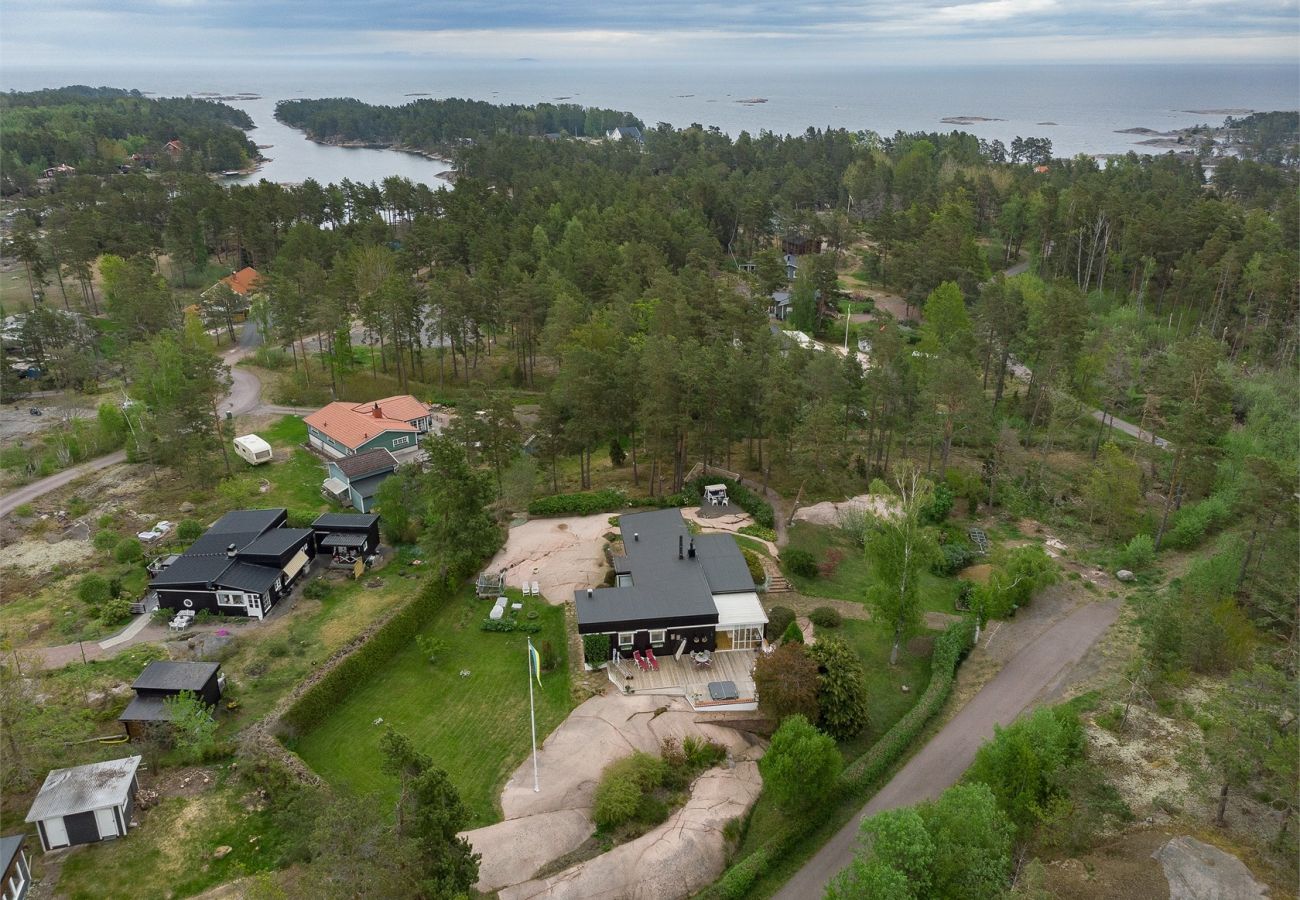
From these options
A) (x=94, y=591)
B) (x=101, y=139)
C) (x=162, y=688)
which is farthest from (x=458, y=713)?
(x=101, y=139)

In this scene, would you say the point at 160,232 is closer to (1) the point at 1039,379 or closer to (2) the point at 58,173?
(2) the point at 58,173

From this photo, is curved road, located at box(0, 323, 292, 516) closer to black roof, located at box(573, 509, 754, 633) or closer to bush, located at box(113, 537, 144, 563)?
bush, located at box(113, 537, 144, 563)

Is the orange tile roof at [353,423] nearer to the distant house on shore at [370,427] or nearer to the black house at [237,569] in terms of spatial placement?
the distant house on shore at [370,427]

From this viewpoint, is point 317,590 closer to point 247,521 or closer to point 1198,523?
point 247,521

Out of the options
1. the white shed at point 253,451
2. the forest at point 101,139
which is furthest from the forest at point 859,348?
the forest at point 101,139

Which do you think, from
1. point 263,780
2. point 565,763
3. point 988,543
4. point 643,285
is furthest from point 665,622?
point 643,285

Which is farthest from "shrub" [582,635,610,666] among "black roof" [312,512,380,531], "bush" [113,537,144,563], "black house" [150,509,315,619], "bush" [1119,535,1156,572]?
"bush" [1119,535,1156,572]
